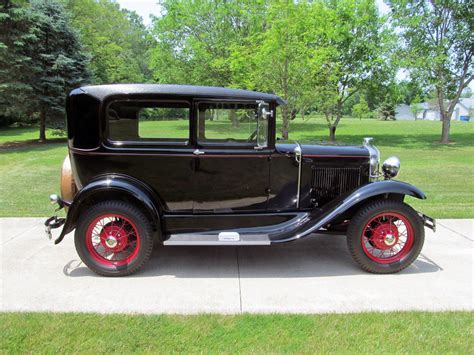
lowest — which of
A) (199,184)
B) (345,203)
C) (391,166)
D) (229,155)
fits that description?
(345,203)

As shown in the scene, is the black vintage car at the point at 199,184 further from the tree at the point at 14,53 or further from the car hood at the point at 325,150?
the tree at the point at 14,53

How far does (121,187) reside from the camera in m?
3.69

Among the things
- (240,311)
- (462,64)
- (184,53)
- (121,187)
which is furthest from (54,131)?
(462,64)

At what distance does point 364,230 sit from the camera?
3.81m

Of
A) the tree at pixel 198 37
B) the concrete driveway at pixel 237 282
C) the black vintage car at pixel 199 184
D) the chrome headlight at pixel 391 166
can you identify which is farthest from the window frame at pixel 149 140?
the tree at pixel 198 37

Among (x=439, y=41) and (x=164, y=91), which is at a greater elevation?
(x=439, y=41)

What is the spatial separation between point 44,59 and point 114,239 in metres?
14.7

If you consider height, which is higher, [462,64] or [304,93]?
[462,64]

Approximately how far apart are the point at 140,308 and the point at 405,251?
2611 mm

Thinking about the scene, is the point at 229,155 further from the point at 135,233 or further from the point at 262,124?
the point at 135,233

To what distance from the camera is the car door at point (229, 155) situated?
3881 mm

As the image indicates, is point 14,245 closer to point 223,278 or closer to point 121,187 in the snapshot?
point 121,187

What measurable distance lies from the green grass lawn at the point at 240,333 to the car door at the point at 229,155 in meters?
1.34

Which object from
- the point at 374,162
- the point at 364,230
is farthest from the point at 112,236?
the point at 374,162
